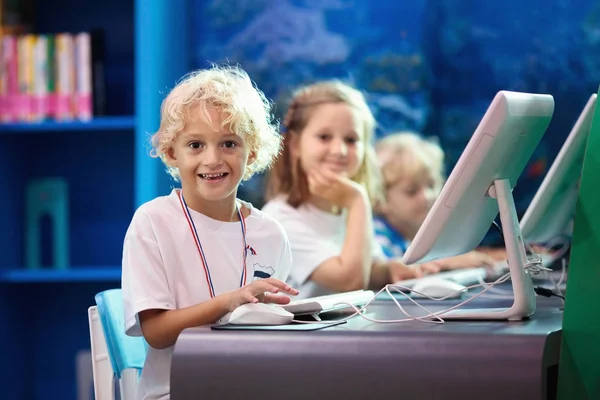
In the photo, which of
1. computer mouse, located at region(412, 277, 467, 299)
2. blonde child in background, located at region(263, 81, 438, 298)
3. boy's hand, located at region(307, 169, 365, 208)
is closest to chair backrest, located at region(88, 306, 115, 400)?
computer mouse, located at region(412, 277, 467, 299)

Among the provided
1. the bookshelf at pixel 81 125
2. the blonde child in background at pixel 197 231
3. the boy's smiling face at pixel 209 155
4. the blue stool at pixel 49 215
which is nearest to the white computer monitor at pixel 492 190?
the blonde child in background at pixel 197 231

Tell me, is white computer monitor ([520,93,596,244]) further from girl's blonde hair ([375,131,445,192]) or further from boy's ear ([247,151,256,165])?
girl's blonde hair ([375,131,445,192])

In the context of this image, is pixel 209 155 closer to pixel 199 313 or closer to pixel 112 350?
pixel 199 313

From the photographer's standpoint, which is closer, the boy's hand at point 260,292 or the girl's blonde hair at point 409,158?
the boy's hand at point 260,292

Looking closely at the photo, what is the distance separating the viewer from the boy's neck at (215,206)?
166cm

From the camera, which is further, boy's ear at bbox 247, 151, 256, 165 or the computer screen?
boy's ear at bbox 247, 151, 256, 165

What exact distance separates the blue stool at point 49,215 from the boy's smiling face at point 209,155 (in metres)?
1.99

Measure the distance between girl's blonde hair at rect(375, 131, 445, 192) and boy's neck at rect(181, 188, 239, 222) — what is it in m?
1.81

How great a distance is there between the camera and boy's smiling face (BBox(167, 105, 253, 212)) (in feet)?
5.27

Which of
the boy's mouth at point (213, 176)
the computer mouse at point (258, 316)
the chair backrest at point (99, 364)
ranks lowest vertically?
the chair backrest at point (99, 364)

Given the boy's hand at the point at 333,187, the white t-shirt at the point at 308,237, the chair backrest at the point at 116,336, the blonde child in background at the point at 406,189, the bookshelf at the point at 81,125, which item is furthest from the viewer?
the blonde child in background at the point at 406,189

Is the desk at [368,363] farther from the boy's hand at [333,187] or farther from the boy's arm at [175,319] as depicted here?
the boy's hand at [333,187]

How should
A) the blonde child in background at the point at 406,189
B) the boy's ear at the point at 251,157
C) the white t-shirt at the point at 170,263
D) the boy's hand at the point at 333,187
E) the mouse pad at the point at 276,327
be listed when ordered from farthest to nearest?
the blonde child in background at the point at 406,189 → the boy's hand at the point at 333,187 → the boy's ear at the point at 251,157 → the white t-shirt at the point at 170,263 → the mouse pad at the point at 276,327

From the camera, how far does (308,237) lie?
2504mm
